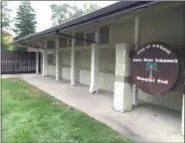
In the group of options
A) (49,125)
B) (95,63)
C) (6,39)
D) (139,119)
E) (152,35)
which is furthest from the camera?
(6,39)

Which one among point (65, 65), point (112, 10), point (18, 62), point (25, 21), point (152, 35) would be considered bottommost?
point (65, 65)

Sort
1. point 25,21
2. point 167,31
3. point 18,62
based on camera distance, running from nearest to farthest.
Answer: point 167,31, point 18,62, point 25,21

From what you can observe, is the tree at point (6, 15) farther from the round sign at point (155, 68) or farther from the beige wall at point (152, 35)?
the round sign at point (155, 68)

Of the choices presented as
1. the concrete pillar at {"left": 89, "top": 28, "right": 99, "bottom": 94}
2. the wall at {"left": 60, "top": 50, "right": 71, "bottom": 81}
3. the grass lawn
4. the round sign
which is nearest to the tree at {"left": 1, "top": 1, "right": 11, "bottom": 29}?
the wall at {"left": 60, "top": 50, "right": 71, "bottom": 81}

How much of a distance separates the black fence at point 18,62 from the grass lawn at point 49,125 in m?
10.8

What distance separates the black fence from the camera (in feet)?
52.9

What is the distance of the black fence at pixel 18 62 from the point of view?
1611 centimetres

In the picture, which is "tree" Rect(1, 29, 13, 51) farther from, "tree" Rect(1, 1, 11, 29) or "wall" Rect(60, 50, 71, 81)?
"wall" Rect(60, 50, 71, 81)

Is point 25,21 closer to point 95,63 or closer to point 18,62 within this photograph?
point 18,62

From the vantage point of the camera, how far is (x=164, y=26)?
5660 millimetres

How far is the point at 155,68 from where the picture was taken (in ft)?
14.7

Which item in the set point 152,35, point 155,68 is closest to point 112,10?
point 155,68

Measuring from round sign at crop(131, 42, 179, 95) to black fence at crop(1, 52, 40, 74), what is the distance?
13.3 meters

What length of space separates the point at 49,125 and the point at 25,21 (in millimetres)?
28973
